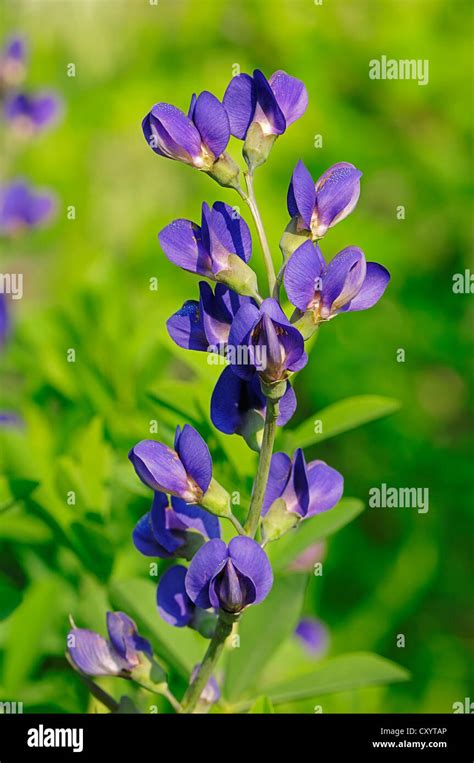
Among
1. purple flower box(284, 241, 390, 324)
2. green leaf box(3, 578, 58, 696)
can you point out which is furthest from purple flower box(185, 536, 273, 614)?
green leaf box(3, 578, 58, 696)

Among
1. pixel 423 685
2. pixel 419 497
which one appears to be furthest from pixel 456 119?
pixel 423 685

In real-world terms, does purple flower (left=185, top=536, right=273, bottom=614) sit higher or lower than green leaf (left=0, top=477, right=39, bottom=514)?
lower

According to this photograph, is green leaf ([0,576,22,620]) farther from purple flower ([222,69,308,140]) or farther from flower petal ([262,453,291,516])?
purple flower ([222,69,308,140])

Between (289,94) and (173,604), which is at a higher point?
(289,94)

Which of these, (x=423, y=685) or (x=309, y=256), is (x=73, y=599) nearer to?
(x=309, y=256)

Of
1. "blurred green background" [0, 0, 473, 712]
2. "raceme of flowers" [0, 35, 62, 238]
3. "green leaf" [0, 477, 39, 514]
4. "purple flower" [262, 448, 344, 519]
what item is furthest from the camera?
"raceme of flowers" [0, 35, 62, 238]

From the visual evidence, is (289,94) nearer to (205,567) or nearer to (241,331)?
(241,331)

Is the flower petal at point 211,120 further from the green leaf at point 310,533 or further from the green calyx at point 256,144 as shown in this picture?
the green leaf at point 310,533

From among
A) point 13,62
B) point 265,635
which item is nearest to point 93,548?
point 265,635
